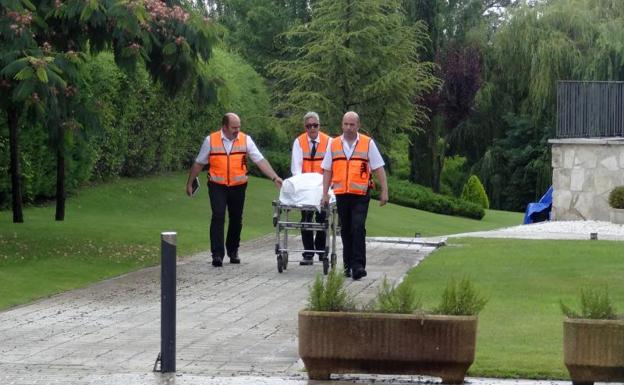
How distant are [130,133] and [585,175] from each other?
10915 millimetres

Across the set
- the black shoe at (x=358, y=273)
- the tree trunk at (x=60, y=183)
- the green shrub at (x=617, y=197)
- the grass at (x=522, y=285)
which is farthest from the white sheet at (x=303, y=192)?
the green shrub at (x=617, y=197)

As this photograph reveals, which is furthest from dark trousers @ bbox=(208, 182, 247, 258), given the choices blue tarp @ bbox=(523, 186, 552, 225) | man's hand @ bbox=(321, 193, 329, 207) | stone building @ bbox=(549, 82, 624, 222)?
blue tarp @ bbox=(523, 186, 552, 225)

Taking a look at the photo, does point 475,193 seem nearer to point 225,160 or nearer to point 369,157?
point 225,160

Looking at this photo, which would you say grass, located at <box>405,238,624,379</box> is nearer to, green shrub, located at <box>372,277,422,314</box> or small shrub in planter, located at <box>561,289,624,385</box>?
small shrub in planter, located at <box>561,289,624,385</box>

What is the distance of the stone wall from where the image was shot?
29.0 meters

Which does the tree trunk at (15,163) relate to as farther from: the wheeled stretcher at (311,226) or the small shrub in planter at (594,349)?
the small shrub in planter at (594,349)

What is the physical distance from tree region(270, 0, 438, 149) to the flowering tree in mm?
16612

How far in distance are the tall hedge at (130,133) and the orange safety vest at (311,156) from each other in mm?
5546

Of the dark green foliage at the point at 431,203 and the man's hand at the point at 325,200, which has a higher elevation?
the man's hand at the point at 325,200

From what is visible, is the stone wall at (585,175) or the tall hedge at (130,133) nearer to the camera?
the tall hedge at (130,133)

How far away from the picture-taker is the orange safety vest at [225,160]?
56.9ft

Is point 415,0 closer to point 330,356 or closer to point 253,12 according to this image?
point 253,12

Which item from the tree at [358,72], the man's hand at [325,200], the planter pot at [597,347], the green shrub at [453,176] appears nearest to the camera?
the planter pot at [597,347]

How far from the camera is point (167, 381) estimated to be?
9203 millimetres
